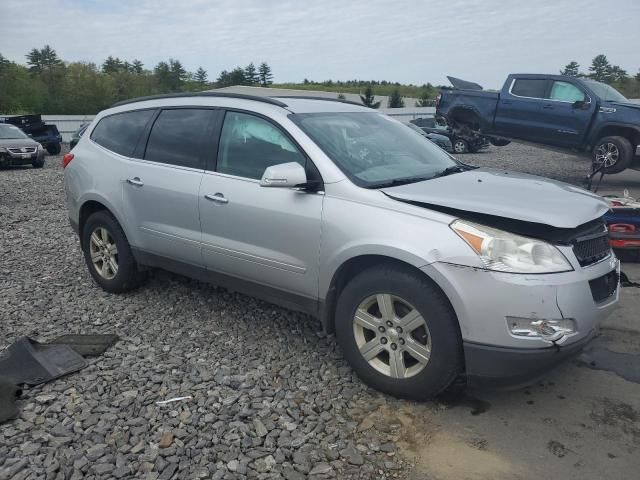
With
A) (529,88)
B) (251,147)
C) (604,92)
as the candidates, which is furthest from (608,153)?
(251,147)

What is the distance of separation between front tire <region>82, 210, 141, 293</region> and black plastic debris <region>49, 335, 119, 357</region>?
2.86ft

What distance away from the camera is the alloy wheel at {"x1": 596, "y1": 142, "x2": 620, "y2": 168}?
35.3 ft

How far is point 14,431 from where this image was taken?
2.98 metres

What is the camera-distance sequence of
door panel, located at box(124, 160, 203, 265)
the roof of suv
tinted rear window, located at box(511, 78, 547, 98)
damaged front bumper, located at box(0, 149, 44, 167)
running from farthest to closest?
1. damaged front bumper, located at box(0, 149, 44, 167)
2. tinted rear window, located at box(511, 78, 547, 98)
3. door panel, located at box(124, 160, 203, 265)
4. the roof of suv

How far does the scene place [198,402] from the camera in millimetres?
3266

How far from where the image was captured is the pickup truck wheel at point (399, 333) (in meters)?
2.99

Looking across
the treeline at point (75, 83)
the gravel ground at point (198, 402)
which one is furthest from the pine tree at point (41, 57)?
the gravel ground at point (198, 402)

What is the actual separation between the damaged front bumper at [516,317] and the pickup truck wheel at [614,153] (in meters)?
8.92

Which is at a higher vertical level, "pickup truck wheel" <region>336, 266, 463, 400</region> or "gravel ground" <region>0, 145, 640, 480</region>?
"pickup truck wheel" <region>336, 266, 463, 400</region>

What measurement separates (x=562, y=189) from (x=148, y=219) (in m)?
3.15

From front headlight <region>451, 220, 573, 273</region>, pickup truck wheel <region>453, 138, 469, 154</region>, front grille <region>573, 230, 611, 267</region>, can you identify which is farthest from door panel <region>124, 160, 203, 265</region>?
pickup truck wheel <region>453, 138, 469, 154</region>

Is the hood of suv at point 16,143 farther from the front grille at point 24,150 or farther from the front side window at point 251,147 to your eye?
the front side window at point 251,147

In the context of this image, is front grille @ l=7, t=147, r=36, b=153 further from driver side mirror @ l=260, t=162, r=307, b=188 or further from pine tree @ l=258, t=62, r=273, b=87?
pine tree @ l=258, t=62, r=273, b=87

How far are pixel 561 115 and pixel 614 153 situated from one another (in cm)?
128
